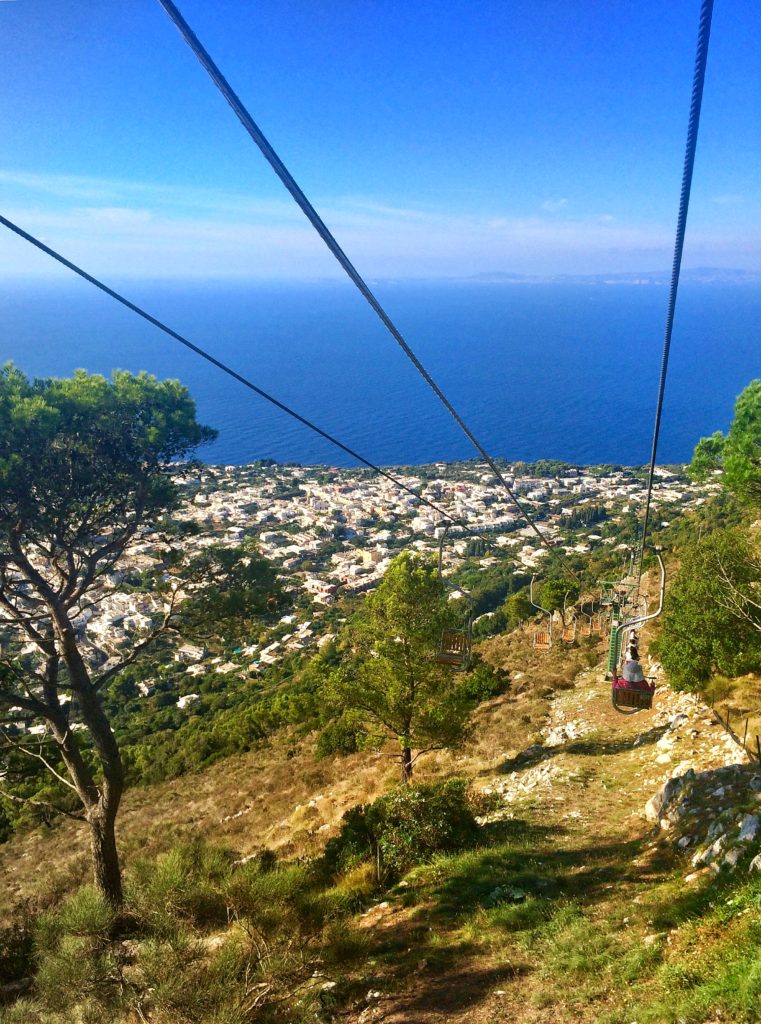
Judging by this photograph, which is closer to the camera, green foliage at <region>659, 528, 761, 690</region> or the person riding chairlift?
the person riding chairlift

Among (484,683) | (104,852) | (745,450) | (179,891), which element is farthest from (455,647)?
(745,450)

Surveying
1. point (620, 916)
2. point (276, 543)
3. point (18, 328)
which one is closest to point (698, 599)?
point (620, 916)

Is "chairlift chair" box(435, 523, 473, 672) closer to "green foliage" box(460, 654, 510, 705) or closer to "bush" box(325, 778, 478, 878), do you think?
"bush" box(325, 778, 478, 878)

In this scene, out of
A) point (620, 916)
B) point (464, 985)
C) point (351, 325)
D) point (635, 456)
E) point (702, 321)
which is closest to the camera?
point (464, 985)

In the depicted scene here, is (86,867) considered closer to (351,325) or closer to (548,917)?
(548,917)

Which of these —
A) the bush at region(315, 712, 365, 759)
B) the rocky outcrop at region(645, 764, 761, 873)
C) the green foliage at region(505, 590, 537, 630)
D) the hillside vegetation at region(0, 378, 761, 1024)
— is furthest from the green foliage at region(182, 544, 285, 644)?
the green foliage at region(505, 590, 537, 630)

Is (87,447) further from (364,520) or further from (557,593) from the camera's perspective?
(364,520)
